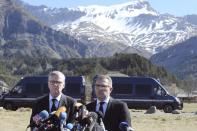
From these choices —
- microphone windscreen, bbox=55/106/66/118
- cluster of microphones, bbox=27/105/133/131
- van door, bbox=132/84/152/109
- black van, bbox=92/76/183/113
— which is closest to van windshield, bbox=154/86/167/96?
black van, bbox=92/76/183/113

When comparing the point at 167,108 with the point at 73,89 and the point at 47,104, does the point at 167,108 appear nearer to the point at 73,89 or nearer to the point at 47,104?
the point at 73,89

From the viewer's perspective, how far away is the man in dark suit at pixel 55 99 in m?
5.83

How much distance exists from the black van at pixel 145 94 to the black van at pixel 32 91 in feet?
7.61

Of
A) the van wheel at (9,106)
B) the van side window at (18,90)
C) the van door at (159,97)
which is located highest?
the van side window at (18,90)

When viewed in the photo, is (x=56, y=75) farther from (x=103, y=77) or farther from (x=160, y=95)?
(x=160, y=95)

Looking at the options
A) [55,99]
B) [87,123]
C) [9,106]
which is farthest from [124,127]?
[9,106]

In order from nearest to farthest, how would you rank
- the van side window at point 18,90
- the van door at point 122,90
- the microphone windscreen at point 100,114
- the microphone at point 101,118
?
the microphone at point 101,118 → the microphone windscreen at point 100,114 → the van door at point 122,90 → the van side window at point 18,90

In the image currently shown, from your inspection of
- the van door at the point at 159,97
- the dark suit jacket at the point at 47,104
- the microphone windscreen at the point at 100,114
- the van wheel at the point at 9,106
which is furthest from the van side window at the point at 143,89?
the microphone windscreen at the point at 100,114

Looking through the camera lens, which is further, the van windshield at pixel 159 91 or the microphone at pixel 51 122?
the van windshield at pixel 159 91

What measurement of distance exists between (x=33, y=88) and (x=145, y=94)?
691 cm

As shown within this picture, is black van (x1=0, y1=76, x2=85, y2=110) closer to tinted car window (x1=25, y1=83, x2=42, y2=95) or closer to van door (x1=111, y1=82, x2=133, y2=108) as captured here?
tinted car window (x1=25, y1=83, x2=42, y2=95)

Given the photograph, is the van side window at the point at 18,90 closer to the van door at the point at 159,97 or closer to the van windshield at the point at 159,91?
the van door at the point at 159,97

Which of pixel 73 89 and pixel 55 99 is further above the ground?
pixel 55 99

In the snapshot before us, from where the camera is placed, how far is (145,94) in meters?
35.2
